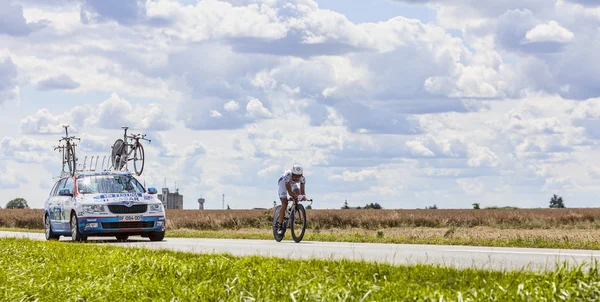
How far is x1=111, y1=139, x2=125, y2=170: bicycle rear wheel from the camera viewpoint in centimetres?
4138

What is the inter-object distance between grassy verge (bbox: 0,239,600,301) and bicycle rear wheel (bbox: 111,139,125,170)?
27.6 metres

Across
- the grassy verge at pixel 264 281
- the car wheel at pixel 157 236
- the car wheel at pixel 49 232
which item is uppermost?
the car wheel at pixel 49 232

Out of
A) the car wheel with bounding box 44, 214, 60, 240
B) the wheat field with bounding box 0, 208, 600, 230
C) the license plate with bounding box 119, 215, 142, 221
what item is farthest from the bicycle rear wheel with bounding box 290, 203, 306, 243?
the wheat field with bounding box 0, 208, 600, 230

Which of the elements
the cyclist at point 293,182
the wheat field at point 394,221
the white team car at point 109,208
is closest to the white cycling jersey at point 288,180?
the cyclist at point 293,182

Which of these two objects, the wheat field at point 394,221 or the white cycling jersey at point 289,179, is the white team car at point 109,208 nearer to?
the white cycling jersey at point 289,179

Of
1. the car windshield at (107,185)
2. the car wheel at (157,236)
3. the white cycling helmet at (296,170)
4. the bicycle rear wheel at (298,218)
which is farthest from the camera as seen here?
the car windshield at (107,185)

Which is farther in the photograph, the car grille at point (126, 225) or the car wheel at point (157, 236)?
the car wheel at point (157, 236)

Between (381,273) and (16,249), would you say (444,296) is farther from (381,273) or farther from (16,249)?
(16,249)

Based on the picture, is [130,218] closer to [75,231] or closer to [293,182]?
[75,231]

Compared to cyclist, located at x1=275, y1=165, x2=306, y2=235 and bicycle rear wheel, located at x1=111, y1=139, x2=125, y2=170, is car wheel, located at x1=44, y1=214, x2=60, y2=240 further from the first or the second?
bicycle rear wheel, located at x1=111, y1=139, x2=125, y2=170

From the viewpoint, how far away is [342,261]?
37.0 ft

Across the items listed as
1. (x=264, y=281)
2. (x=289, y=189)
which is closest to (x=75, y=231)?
(x=289, y=189)

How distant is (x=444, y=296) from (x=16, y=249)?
36.6ft

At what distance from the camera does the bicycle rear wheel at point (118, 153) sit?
4138 cm
